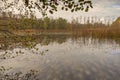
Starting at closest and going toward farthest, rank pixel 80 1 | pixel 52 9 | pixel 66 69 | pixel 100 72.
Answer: pixel 80 1 < pixel 52 9 < pixel 100 72 < pixel 66 69

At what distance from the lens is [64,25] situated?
143750 mm

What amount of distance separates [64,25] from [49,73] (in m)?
127

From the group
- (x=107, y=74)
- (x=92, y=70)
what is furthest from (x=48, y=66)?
(x=107, y=74)

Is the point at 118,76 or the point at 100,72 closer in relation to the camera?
the point at 118,76

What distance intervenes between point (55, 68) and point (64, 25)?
125408 millimetres

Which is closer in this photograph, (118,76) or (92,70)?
(118,76)

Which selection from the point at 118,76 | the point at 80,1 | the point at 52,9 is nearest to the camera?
the point at 80,1

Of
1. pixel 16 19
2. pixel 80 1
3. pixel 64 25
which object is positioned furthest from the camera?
pixel 64 25

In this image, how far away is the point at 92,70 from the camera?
719 inches

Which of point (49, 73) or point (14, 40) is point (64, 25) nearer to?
point (49, 73)

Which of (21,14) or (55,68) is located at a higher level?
(21,14)

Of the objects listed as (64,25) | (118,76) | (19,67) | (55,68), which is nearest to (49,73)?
(55,68)

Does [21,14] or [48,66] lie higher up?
[21,14]

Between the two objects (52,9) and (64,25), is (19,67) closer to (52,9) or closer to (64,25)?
(52,9)
